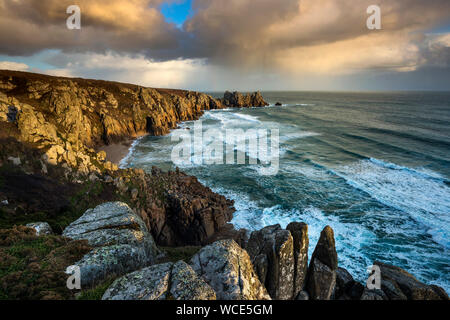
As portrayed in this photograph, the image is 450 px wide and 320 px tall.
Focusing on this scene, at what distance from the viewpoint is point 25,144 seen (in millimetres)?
24188

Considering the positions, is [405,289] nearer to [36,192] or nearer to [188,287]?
[188,287]

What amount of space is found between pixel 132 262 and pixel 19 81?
93.6 m

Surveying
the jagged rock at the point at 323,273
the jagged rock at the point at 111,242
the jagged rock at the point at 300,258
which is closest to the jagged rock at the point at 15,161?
the jagged rock at the point at 111,242

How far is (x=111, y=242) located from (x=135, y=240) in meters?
1.27

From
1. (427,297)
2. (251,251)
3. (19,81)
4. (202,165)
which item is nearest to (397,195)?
(427,297)

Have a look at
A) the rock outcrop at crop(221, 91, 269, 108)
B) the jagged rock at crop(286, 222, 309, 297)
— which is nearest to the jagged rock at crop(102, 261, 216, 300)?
the jagged rock at crop(286, 222, 309, 297)

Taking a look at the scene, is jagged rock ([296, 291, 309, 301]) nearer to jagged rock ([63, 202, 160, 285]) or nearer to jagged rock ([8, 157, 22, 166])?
jagged rock ([63, 202, 160, 285])

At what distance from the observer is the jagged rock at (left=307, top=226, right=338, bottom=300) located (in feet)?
37.3
